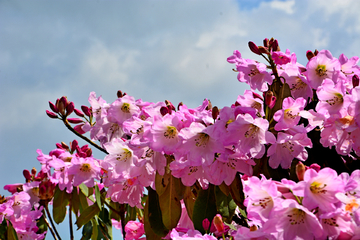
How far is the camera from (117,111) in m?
1.71

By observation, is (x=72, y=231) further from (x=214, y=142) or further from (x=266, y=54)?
(x=266, y=54)

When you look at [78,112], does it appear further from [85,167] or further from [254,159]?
[254,159]

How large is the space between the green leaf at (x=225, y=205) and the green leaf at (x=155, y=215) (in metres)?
0.24

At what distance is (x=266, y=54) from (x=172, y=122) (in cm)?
60

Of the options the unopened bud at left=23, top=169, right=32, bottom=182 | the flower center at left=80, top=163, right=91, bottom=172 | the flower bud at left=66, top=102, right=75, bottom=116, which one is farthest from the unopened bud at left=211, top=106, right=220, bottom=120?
the unopened bud at left=23, top=169, right=32, bottom=182

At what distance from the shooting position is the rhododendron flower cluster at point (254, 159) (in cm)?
75

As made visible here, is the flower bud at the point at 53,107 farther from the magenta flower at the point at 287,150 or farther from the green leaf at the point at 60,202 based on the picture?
the magenta flower at the point at 287,150

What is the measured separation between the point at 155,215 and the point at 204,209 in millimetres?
246

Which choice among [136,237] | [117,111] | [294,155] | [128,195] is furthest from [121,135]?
[294,155]

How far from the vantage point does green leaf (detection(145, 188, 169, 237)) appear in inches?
52.6

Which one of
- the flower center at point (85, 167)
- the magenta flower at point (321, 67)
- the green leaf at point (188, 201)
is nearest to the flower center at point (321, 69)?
the magenta flower at point (321, 67)

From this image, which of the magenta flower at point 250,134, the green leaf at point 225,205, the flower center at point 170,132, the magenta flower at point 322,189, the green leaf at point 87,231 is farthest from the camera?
the green leaf at point 87,231

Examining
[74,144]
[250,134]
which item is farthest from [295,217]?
[74,144]

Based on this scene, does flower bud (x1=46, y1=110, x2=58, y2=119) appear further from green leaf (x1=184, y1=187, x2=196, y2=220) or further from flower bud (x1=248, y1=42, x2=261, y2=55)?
flower bud (x1=248, y1=42, x2=261, y2=55)
